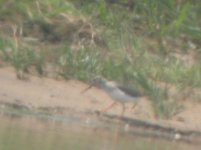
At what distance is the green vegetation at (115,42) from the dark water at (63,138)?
3.58 feet

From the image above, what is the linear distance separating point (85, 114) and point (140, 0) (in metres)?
3.17

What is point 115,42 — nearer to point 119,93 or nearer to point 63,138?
point 119,93

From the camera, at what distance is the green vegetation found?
1101 centimetres

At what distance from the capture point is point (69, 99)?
1050cm

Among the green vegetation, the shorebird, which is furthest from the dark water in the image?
the green vegetation

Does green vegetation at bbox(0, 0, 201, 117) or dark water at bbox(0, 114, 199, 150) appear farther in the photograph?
green vegetation at bbox(0, 0, 201, 117)

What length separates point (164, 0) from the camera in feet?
42.3

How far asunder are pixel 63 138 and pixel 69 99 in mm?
1950

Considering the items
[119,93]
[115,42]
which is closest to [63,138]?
[119,93]

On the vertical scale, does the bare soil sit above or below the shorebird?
below

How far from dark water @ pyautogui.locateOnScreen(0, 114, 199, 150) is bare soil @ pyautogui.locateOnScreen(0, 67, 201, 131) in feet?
1.92

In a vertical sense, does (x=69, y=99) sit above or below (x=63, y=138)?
below

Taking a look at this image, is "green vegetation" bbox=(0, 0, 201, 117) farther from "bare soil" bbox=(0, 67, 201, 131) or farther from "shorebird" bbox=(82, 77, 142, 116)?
"shorebird" bbox=(82, 77, 142, 116)

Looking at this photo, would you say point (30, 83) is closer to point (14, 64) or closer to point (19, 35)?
point (14, 64)
